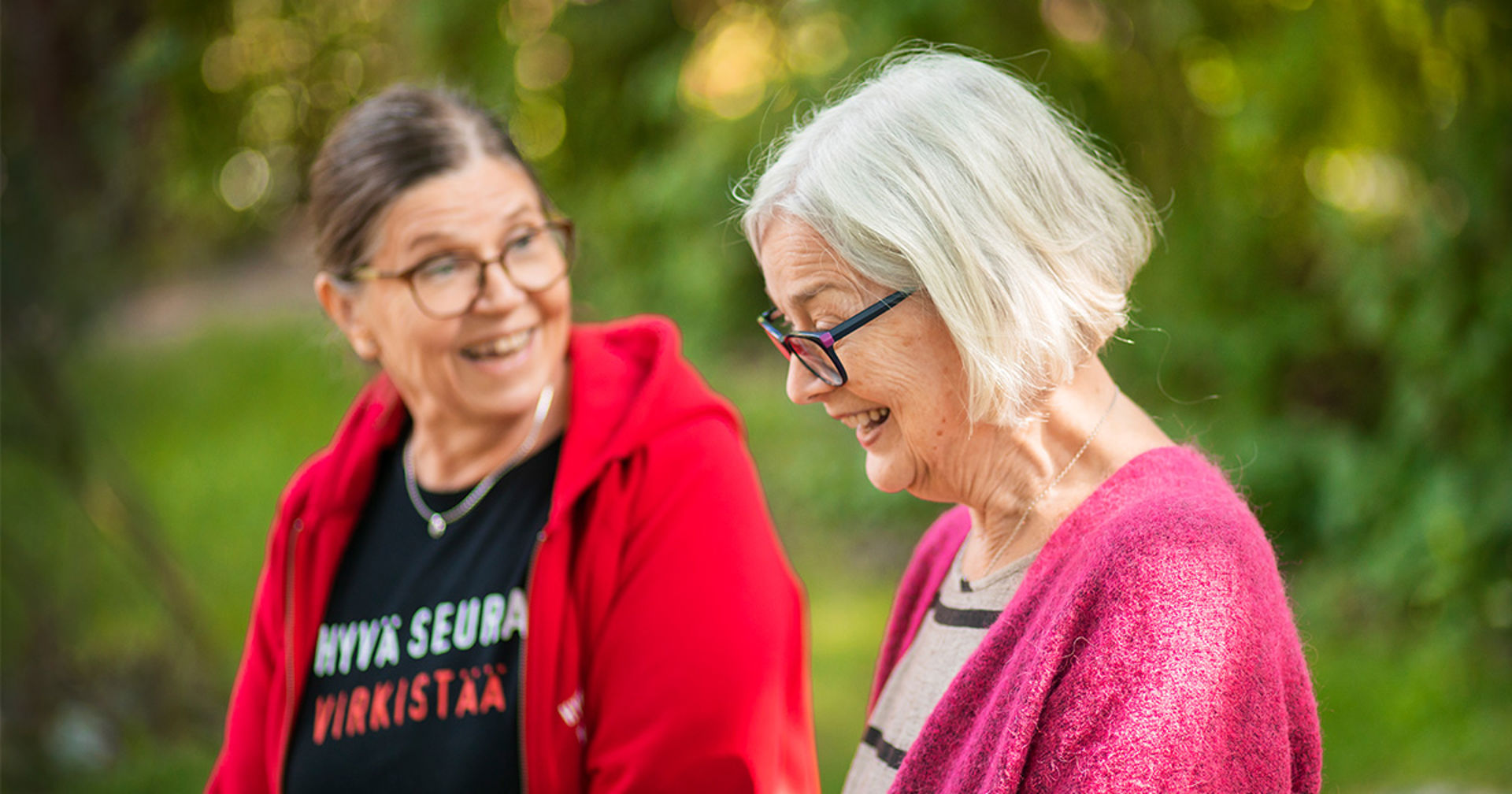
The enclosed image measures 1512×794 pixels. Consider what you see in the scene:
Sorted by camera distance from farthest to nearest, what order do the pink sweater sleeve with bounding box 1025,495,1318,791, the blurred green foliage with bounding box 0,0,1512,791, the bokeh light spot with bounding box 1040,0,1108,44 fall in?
the bokeh light spot with bounding box 1040,0,1108,44
the blurred green foliage with bounding box 0,0,1512,791
the pink sweater sleeve with bounding box 1025,495,1318,791

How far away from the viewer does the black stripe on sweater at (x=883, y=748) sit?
1.43 m

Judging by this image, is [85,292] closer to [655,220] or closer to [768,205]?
[655,220]

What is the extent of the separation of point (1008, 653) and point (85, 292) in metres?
4.39

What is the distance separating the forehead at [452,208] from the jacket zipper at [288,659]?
0.58m

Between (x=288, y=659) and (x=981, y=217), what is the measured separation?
1.44 metres

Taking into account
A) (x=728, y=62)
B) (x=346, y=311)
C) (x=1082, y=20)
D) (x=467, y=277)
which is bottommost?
(x=467, y=277)

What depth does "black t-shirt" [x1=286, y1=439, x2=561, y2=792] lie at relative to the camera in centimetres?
179

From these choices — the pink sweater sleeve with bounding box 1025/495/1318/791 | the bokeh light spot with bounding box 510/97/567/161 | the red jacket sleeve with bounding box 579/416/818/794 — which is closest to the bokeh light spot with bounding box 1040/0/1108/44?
the bokeh light spot with bounding box 510/97/567/161

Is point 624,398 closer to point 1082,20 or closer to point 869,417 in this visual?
point 869,417

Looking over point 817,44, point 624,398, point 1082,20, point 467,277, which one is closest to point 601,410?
point 624,398

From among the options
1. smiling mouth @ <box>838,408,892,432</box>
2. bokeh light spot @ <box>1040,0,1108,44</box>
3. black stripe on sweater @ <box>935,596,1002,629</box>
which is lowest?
black stripe on sweater @ <box>935,596,1002,629</box>

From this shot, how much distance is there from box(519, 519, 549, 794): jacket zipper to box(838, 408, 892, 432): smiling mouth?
0.64 metres

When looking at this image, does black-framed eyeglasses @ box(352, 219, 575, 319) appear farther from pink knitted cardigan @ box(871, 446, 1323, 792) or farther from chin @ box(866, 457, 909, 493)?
pink knitted cardigan @ box(871, 446, 1323, 792)

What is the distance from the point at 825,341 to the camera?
1.32 metres
